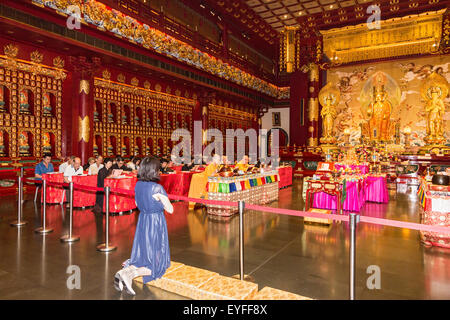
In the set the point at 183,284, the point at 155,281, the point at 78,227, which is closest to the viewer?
the point at 183,284

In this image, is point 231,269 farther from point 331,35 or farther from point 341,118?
point 331,35

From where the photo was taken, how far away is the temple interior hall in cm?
302

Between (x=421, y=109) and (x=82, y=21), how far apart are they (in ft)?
49.3

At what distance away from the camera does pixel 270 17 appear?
14.8m

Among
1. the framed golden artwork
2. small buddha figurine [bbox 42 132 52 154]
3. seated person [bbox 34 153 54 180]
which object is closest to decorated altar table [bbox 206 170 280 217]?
seated person [bbox 34 153 54 180]

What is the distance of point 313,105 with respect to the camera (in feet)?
53.4

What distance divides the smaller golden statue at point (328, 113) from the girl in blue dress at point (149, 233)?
44.8ft

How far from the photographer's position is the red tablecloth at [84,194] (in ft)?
21.0

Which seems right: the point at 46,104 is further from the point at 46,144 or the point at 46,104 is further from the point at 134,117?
the point at 134,117

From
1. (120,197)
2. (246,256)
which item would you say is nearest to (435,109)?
(246,256)

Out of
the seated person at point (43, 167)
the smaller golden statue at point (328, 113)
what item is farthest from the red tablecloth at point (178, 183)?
the smaller golden statue at point (328, 113)

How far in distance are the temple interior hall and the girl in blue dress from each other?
0.02 m

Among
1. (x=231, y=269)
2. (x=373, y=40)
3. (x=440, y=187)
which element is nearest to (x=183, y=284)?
(x=231, y=269)

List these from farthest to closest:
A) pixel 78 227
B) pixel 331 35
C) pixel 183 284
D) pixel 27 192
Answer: pixel 331 35
pixel 27 192
pixel 78 227
pixel 183 284
